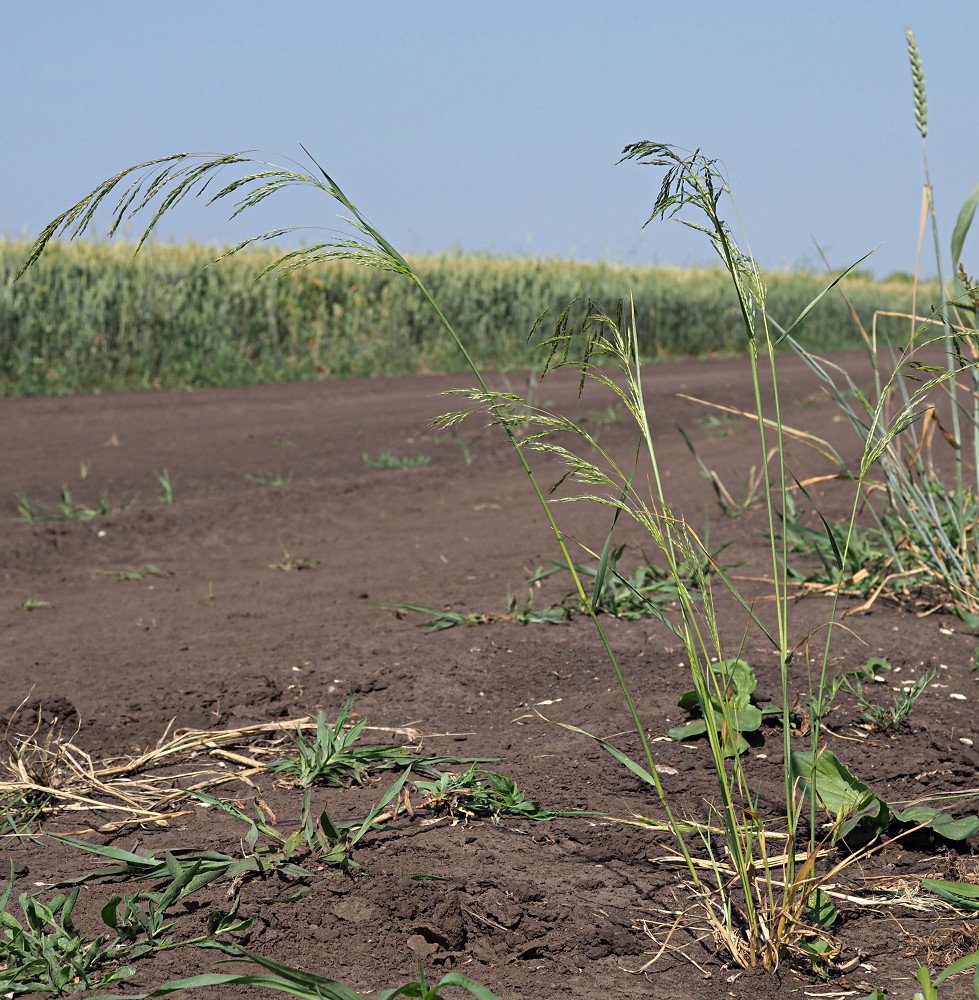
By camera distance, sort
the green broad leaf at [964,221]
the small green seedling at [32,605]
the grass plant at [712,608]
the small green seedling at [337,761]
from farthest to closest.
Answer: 1. the small green seedling at [32,605]
2. the green broad leaf at [964,221]
3. the small green seedling at [337,761]
4. the grass plant at [712,608]

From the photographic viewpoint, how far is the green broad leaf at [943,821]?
183 centimetres

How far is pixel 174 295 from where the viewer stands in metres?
12.4

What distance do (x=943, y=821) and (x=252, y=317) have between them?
12331mm

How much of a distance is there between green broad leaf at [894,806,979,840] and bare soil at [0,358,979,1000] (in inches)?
3.0

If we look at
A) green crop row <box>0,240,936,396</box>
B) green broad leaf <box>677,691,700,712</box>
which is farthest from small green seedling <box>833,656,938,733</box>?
green crop row <box>0,240,936,396</box>

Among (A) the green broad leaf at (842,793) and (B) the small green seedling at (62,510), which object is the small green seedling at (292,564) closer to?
(B) the small green seedling at (62,510)

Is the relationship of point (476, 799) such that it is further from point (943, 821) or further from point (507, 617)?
point (507, 617)

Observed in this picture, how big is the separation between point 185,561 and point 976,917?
3.42 meters

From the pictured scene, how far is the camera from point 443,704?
2.55m

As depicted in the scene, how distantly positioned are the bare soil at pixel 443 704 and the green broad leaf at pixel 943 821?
8cm

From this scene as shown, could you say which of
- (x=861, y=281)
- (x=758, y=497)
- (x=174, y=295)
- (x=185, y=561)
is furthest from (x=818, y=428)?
(x=861, y=281)

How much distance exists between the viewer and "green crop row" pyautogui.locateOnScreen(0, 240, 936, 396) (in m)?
11.6

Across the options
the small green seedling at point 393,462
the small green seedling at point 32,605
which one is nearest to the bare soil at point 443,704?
the small green seedling at point 32,605

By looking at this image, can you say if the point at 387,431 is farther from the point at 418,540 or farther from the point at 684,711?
the point at 684,711
